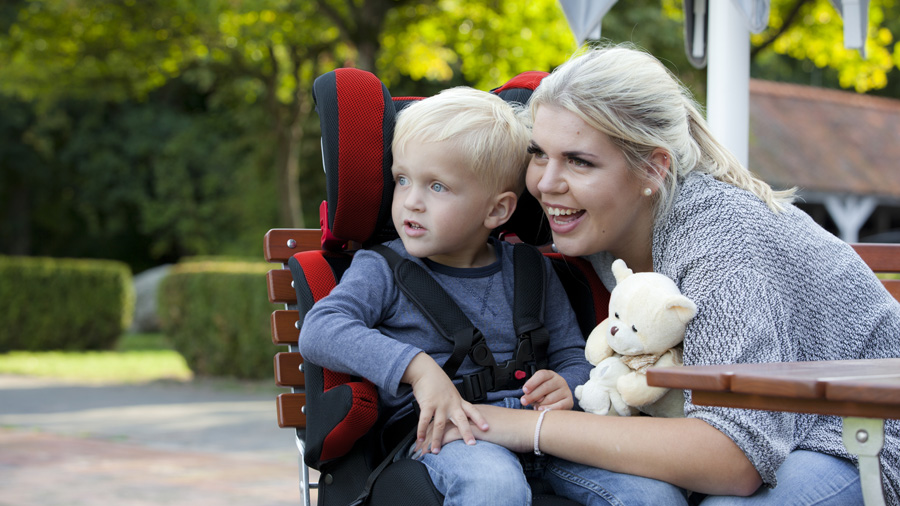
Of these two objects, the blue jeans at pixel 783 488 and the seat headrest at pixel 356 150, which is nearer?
the blue jeans at pixel 783 488

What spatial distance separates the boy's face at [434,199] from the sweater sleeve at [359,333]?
0.12 metres

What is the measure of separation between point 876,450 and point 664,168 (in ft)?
2.62

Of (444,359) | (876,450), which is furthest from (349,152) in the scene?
(876,450)

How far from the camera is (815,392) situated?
1.39 metres

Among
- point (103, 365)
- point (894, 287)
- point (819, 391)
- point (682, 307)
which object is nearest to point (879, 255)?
point (894, 287)

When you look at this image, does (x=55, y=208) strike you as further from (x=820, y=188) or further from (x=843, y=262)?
(x=843, y=262)

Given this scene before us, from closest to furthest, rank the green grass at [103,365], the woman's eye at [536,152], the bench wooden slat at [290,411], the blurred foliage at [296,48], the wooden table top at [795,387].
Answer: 1. the wooden table top at [795,387]
2. the woman's eye at [536,152]
3. the bench wooden slat at [290,411]
4. the blurred foliage at [296,48]
5. the green grass at [103,365]

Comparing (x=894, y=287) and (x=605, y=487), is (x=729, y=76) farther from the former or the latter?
(x=605, y=487)

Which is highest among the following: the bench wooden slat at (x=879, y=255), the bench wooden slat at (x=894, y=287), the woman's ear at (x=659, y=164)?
the woman's ear at (x=659, y=164)

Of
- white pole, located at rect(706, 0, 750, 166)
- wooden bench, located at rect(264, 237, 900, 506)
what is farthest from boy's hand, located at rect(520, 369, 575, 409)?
white pole, located at rect(706, 0, 750, 166)

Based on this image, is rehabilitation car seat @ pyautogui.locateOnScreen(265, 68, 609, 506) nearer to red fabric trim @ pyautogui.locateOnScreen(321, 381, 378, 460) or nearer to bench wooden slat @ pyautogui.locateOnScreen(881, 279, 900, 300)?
red fabric trim @ pyautogui.locateOnScreen(321, 381, 378, 460)

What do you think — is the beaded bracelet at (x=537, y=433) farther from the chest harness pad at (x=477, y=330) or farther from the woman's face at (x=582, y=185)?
the woman's face at (x=582, y=185)

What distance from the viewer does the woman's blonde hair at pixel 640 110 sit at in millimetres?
2055

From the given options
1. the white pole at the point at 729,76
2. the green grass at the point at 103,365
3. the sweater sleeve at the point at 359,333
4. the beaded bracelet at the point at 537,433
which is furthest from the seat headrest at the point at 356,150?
the green grass at the point at 103,365
